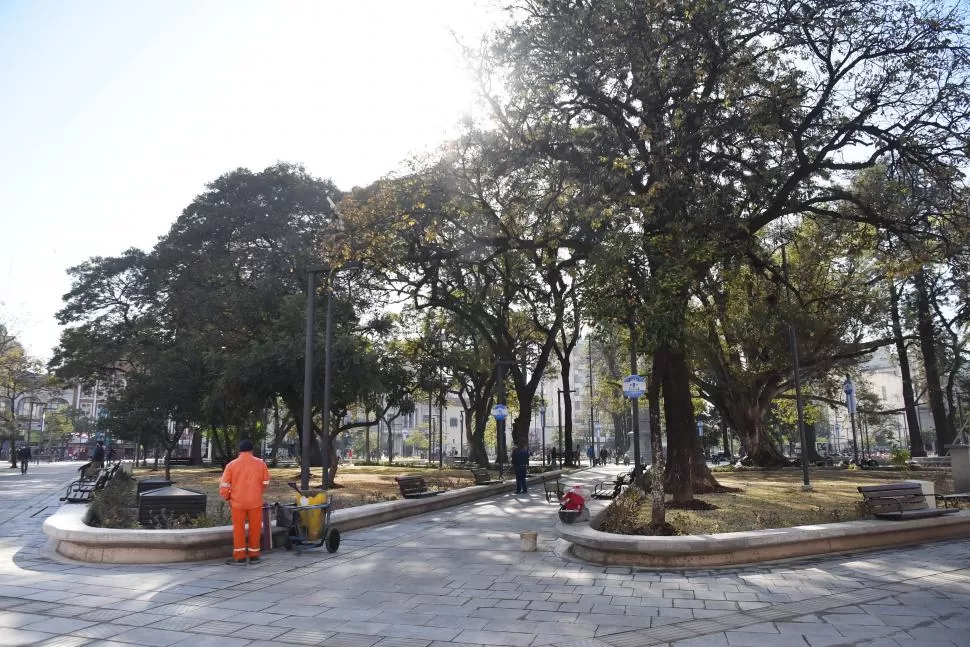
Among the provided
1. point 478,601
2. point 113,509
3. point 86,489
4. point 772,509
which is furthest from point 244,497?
point 772,509

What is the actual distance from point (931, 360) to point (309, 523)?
3344 cm

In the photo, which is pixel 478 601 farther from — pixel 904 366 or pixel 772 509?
pixel 904 366

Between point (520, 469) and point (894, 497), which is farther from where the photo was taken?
point (520, 469)

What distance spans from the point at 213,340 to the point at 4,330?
2085 cm

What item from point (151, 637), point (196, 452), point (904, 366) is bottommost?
point (151, 637)

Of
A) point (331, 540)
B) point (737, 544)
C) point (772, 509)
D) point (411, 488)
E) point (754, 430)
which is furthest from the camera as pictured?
point (754, 430)

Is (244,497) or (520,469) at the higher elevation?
(244,497)

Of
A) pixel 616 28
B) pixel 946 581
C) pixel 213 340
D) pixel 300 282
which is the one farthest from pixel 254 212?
pixel 946 581

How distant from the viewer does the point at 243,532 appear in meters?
9.04

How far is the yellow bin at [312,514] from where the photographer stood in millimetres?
10055

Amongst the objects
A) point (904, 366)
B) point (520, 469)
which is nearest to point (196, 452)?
point (520, 469)

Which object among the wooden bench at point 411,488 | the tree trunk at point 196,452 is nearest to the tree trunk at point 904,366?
the wooden bench at point 411,488

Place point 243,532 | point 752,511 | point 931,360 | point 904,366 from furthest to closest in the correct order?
point 904,366
point 931,360
point 752,511
point 243,532

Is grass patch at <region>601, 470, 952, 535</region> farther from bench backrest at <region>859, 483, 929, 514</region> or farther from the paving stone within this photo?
the paving stone
